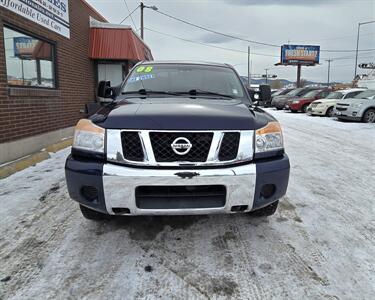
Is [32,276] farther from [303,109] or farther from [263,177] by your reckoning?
[303,109]

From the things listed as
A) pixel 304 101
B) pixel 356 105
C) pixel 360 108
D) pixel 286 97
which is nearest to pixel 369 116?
pixel 360 108

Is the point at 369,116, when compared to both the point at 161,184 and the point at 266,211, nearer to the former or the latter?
the point at 266,211

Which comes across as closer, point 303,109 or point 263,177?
point 263,177

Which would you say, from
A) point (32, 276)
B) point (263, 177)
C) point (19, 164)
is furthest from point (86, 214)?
point (19, 164)

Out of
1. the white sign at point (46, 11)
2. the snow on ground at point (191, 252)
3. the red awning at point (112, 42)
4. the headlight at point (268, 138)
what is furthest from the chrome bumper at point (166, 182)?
the red awning at point (112, 42)

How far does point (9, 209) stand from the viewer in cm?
359

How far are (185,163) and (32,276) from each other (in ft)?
4.67

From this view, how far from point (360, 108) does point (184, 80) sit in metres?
11.9

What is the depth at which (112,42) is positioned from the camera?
432 inches

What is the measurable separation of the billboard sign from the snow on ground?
1793 inches

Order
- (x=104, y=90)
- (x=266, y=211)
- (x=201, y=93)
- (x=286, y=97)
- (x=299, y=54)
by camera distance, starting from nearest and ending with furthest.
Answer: (x=266, y=211), (x=201, y=93), (x=104, y=90), (x=286, y=97), (x=299, y=54)

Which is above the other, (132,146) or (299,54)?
(299,54)

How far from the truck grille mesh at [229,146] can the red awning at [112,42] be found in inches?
361

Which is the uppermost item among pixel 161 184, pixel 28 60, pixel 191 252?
pixel 28 60
